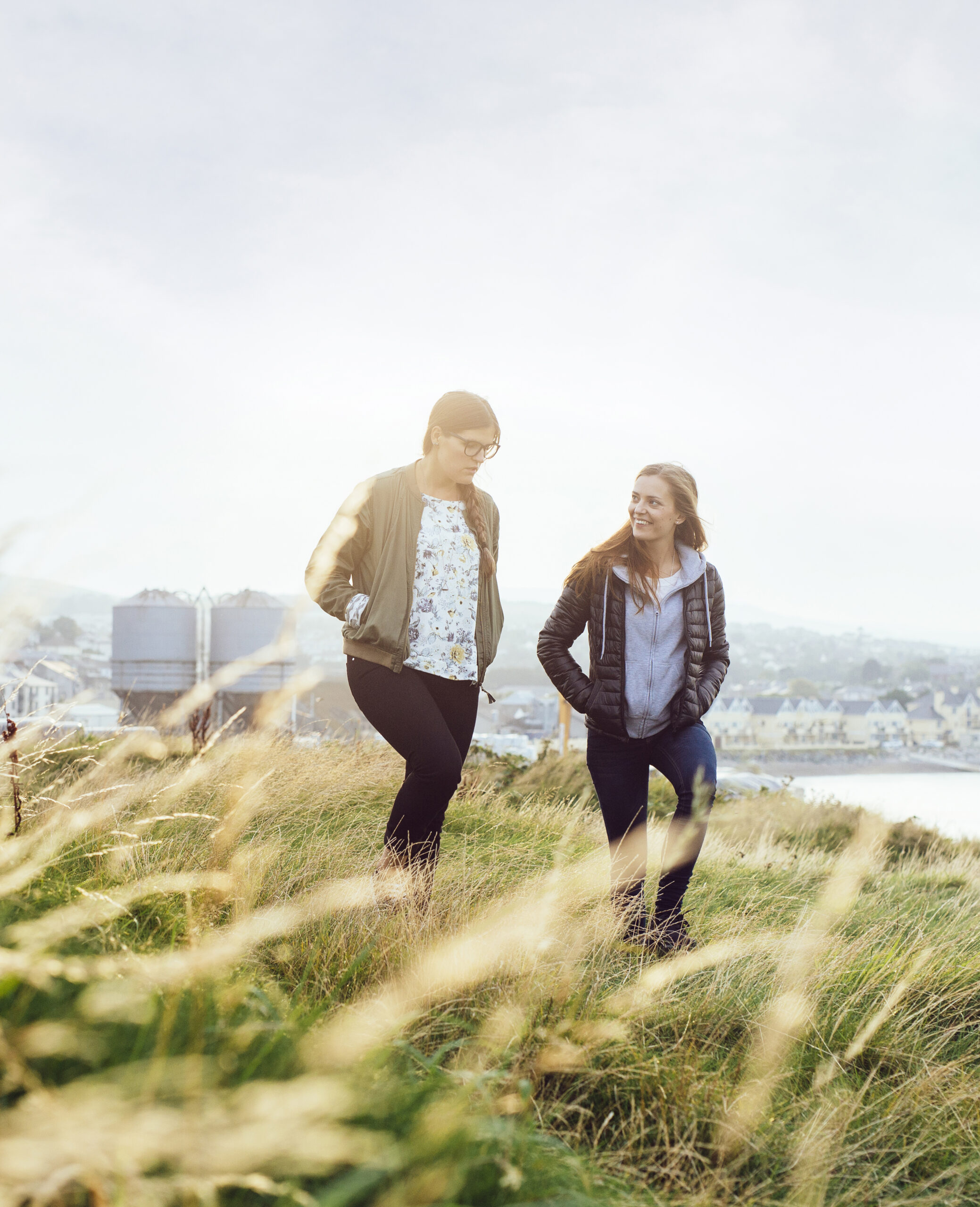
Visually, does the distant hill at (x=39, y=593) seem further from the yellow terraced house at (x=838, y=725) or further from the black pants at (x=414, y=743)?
the yellow terraced house at (x=838, y=725)

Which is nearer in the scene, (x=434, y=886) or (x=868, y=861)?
(x=434, y=886)

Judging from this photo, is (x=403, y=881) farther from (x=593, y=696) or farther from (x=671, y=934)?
(x=593, y=696)

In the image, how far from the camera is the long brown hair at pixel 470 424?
3.17 metres

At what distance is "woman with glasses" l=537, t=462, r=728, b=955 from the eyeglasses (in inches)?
25.6

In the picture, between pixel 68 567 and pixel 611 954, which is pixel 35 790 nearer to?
pixel 68 567

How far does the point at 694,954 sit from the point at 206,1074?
71.5 inches

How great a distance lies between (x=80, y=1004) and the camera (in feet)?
4.13

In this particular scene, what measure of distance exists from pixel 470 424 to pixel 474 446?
0.08m

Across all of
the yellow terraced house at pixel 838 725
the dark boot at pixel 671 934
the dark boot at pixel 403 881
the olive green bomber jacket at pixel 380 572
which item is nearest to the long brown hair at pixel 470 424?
the olive green bomber jacket at pixel 380 572

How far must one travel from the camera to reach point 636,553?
3.49 meters

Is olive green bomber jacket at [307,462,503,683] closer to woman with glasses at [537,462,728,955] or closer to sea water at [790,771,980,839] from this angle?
woman with glasses at [537,462,728,955]

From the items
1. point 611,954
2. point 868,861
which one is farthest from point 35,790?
point 868,861

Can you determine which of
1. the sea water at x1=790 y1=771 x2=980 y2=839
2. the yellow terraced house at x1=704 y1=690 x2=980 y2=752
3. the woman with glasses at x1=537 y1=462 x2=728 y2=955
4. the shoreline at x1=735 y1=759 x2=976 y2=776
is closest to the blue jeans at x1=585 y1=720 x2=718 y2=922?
the woman with glasses at x1=537 y1=462 x2=728 y2=955

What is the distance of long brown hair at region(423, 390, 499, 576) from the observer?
3168mm
